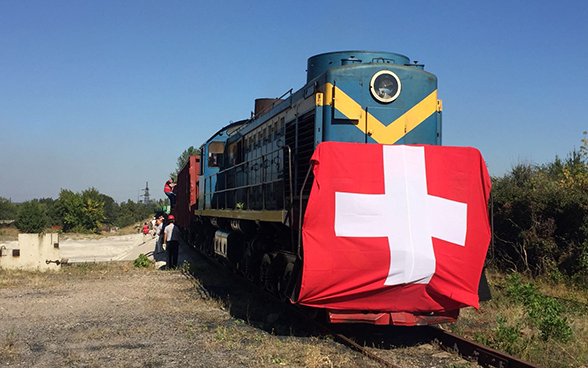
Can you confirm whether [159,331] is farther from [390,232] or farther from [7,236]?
[7,236]

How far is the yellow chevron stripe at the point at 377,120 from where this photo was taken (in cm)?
692

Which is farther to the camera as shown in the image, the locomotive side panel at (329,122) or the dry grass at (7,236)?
the dry grass at (7,236)

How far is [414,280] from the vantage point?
5.86 metres

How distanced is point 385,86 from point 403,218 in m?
1.96

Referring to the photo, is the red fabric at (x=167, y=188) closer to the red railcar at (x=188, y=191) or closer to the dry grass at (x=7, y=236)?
the red railcar at (x=188, y=191)

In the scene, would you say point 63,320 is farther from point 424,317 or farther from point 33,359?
point 424,317

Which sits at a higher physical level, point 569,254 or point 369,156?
point 369,156

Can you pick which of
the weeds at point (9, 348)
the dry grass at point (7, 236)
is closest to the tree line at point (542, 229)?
the weeds at point (9, 348)

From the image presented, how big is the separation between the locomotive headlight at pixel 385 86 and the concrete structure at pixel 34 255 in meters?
10.3

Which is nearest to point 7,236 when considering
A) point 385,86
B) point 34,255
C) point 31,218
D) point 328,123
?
point 34,255

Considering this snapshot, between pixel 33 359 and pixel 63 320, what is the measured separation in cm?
211

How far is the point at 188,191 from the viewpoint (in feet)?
56.2

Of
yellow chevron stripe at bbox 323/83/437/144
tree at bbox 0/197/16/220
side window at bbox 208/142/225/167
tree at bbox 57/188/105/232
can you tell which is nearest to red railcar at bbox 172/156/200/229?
side window at bbox 208/142/225/167

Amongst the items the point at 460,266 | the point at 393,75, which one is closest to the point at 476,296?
the point at 460,266
